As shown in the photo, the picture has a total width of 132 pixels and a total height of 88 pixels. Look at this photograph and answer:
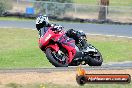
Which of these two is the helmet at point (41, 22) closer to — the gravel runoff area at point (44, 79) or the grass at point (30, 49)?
the gravel runoff area at point (44, 79)

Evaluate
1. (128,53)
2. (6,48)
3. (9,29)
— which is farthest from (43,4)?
(128,53)

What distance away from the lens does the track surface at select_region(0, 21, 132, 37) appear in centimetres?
5675

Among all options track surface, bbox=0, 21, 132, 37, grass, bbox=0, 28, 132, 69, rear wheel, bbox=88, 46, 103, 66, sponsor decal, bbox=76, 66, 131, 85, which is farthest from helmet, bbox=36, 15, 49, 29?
track surface, bbox=0, 21, 132, 37

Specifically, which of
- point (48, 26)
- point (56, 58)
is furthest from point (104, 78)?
point (48, 26)

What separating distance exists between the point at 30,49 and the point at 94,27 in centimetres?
2051

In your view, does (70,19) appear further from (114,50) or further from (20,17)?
(114,50)

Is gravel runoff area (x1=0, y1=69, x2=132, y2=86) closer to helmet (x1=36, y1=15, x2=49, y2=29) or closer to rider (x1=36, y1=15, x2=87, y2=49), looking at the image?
rider (x1=36, y1=15, x2=87, y2=49)

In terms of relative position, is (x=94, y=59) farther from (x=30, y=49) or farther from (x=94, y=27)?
(x=94, y=27)

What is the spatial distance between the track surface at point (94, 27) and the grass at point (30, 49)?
11.3ft

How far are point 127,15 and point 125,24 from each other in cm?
290

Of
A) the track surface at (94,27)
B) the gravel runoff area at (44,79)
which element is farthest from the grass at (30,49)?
the track surface at (94,27)

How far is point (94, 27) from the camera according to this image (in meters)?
60.5

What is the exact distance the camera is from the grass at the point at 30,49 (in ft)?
116

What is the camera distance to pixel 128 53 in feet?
131
